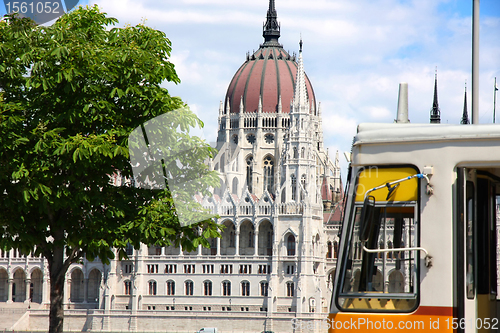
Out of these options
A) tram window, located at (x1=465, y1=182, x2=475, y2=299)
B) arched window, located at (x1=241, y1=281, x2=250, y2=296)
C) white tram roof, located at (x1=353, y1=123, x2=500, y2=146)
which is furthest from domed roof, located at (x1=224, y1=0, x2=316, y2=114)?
tram window, located at (x1=465, y1=182, x2=475, y2=299)

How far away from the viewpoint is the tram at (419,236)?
27.1 feet

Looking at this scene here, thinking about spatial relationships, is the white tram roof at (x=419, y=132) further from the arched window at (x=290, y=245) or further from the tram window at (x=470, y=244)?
the arched window at (x=290, y=245)

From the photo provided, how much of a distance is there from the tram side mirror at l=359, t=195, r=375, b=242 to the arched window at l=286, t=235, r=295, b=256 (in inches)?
3305

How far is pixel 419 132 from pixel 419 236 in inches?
47.2

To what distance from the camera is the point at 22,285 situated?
100 m

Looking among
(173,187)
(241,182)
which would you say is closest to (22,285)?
(241,182)

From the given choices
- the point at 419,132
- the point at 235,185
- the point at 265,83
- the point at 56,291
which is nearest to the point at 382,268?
the point at 419,132

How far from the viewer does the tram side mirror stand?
8.53m

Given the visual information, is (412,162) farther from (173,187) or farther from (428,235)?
(173,187)

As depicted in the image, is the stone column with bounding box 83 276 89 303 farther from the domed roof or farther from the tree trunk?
the tree trunk

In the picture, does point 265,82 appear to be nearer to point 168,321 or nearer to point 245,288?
point 245,288

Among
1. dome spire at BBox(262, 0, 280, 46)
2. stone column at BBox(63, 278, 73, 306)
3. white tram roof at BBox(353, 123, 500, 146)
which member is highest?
dome spire at BBox(262, 0, 280, 46)

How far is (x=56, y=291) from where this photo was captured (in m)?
19.1

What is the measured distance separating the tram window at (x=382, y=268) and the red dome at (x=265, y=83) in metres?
106
